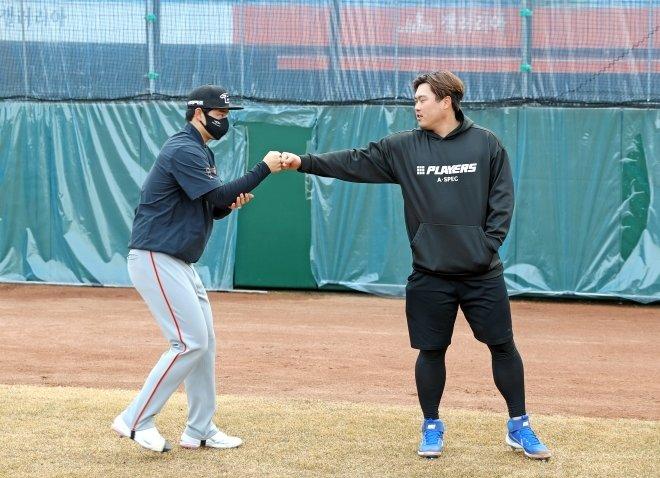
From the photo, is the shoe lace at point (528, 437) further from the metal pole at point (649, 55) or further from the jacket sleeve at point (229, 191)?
the metal pole at point (649, 55)

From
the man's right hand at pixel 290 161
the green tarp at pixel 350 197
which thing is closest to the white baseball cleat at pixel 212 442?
the man's right hand at pixel 290 161

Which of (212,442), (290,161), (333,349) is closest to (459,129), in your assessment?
(290,161)

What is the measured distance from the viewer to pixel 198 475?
5070 mm

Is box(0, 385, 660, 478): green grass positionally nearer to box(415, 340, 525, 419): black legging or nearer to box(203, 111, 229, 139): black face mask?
box(415, 340, 525, 419): black legging

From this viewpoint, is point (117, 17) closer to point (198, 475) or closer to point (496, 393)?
point (496, 393)

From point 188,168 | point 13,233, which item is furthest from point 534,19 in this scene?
point 188,168

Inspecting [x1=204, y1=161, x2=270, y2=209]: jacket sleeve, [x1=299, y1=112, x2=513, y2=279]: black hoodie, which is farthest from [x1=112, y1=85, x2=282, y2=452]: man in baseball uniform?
[x1=299, y1=112, x2=513, y2=279]: black hoodie

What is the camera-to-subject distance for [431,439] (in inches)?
215

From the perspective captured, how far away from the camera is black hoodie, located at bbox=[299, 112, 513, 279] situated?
531 centimetres

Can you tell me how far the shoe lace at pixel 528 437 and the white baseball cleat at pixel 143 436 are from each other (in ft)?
6.20

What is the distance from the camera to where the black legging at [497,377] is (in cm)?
545

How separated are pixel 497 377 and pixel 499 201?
3.10 ft

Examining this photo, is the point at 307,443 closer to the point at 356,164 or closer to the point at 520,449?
the point at 520,449

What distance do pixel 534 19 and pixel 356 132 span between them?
2.65 m
